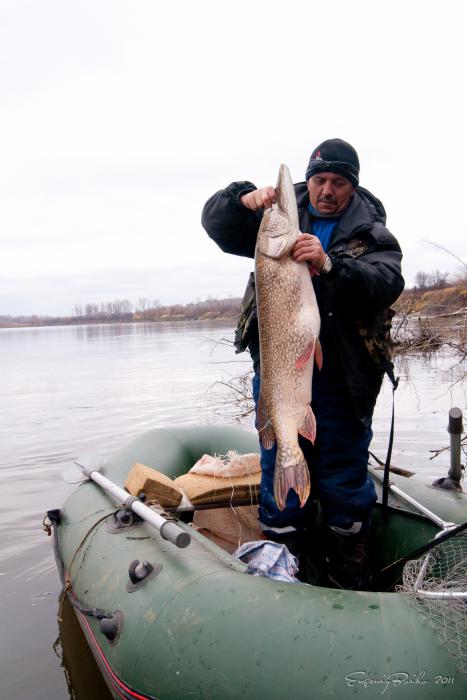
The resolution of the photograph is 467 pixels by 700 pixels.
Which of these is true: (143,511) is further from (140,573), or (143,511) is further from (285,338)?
(285,338)

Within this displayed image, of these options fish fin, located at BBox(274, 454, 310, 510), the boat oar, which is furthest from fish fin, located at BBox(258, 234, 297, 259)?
the boat oar

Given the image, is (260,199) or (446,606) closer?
(446,606)

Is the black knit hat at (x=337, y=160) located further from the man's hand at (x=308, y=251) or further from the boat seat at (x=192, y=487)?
the boat seat at (x=192, y=487)

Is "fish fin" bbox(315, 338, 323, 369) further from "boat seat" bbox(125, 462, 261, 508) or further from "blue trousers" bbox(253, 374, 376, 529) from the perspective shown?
"boat seat" bbox(125, 462, 261, 508)

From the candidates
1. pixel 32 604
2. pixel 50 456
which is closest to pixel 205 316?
pixel 50 456

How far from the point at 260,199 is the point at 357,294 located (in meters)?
0.68

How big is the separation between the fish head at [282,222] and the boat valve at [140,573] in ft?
5.24

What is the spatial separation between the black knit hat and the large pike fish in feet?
1.11

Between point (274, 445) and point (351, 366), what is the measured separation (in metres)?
0.63

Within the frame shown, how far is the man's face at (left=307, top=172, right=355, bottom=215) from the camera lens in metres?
3.42

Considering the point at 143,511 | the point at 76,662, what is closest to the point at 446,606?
the point at 143,511

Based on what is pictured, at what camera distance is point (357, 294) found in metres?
3.14

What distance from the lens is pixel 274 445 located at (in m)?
3.56

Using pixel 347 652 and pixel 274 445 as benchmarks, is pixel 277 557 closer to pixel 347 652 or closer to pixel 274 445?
pixel 274 445
